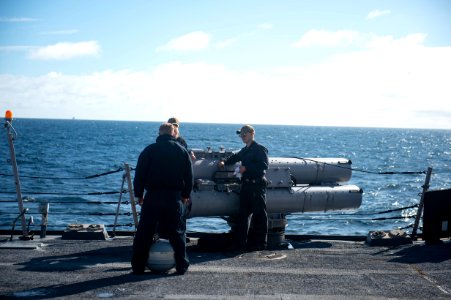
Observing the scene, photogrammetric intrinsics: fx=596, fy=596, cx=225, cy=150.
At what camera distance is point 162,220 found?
7.70 m

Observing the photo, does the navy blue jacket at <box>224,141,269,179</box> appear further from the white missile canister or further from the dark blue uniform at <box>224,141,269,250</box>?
the white missile canister

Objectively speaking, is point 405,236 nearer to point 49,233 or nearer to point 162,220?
point 162,220

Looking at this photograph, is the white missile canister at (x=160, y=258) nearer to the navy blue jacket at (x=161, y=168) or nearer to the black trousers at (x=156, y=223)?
the black trousers at (x=156, y=223)

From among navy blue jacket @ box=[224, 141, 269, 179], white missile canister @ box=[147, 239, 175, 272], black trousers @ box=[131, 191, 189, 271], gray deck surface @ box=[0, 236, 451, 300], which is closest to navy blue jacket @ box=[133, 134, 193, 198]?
black trousers @ box=[131, 191, 189, 271]

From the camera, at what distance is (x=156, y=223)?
Result: 303 inches

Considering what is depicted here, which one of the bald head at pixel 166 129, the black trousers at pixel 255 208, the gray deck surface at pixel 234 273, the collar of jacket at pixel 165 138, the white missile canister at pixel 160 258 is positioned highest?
the bald head at pixel 166 129

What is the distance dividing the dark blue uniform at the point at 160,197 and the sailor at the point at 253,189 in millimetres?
1901

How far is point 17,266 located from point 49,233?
2.60 m

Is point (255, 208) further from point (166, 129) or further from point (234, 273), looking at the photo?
point (166, 129)

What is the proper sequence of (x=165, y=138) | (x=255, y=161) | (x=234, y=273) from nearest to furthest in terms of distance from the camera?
(x=234, y=273)
(x=165, y=138)
(x=255, y=161)

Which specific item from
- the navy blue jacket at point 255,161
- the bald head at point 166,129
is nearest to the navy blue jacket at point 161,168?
the bald head at point 166,129

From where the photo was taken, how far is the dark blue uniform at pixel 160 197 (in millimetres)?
7598

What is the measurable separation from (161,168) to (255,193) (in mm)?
2274

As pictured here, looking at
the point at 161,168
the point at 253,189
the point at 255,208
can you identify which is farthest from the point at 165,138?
the point at 255,208
